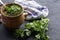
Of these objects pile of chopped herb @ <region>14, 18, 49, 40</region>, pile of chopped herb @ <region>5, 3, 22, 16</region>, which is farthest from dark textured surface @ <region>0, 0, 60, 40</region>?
pile of chopped herb @ <region>5, 3, 22, 16</region>

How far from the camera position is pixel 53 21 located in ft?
4.88

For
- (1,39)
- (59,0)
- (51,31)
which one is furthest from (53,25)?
(1,39)

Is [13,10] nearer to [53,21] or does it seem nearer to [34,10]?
[34,10]

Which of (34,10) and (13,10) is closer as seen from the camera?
(13,10)

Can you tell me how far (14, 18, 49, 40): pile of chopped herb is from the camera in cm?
129

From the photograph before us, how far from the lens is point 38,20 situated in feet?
4.75

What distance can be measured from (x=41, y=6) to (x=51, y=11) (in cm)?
11

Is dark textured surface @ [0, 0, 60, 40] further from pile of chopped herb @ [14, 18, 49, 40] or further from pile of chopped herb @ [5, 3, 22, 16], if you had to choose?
pile of chopped herb @ [5, 3, 22, 16]

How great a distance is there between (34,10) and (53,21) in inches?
8.1

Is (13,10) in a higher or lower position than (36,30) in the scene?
higher

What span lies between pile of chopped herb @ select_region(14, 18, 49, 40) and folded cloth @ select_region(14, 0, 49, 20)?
0.08 metres

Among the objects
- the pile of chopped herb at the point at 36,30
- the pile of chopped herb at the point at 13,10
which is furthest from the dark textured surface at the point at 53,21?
the pile of chopped herb at the point at 13,10

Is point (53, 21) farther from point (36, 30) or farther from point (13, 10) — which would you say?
point (13, 10)

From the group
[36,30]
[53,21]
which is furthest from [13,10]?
[53,21]
